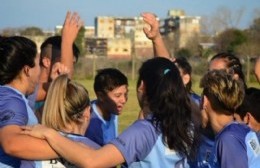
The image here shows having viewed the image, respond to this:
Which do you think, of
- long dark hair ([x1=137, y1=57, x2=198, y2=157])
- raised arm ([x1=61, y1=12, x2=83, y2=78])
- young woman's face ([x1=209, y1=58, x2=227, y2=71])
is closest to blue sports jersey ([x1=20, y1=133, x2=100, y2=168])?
long dark hair ([x1=137, y1=57, x2=198, y2=157])

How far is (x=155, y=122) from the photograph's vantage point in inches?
137

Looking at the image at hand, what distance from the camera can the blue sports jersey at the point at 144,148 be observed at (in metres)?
3.27

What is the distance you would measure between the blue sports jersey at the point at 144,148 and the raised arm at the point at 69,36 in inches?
51.3

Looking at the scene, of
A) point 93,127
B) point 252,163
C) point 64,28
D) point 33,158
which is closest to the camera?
point 33,158

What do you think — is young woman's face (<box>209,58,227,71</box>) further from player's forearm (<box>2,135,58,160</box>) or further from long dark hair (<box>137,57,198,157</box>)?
player's forearm (<box>2,135,58,160</box>)

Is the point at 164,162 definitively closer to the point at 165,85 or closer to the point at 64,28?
the point at 165,85

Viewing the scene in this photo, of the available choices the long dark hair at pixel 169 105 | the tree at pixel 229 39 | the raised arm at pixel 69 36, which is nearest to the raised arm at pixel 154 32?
the raised arm at pixel 69 36

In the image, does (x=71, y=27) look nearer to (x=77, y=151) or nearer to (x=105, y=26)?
(x=77, y=151)

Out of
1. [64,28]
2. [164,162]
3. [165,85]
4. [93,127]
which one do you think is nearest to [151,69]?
[165,85]

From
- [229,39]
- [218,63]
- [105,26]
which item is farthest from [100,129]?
[105,26]

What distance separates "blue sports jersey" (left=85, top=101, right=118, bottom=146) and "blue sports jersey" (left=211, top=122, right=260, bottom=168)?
1785mm

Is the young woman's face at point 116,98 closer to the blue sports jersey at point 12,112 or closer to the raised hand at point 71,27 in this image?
the raised hand at point 71,27

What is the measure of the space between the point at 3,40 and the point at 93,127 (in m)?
1.75

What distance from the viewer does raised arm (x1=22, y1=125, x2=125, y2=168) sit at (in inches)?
123
